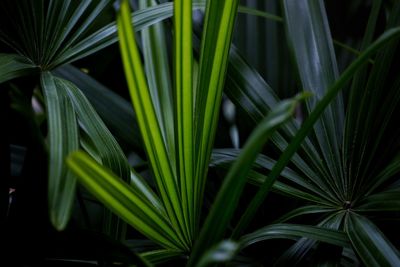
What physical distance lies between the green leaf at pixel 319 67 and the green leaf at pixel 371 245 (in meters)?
0.07

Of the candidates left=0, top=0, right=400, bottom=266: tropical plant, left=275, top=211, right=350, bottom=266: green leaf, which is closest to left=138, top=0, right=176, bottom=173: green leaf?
left=0, top=0, right=400, bottom=266: tropical plant

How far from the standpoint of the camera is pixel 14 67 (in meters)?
0.65

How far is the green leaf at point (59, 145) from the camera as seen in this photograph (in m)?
0.45

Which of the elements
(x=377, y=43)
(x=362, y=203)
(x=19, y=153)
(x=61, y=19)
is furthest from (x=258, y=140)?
(x=19, y=153)

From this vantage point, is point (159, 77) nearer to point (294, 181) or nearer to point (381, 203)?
point (294, 181)

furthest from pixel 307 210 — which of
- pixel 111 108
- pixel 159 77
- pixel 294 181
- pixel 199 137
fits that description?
pixel 111 108

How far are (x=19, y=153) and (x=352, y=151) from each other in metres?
0.56

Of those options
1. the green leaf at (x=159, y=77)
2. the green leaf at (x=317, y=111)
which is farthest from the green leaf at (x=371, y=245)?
the green leaf at (x=159, y=77)

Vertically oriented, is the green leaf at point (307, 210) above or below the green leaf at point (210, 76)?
below

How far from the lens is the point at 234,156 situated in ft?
2.65

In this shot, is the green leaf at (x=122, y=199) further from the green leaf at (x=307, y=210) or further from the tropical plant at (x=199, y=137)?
the green leaf at (x=307, y=210)

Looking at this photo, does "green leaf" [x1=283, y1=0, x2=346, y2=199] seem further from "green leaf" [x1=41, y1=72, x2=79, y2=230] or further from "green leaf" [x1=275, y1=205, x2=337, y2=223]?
"green leaf" [x1=41, y1=72, x2=79, y2=230]

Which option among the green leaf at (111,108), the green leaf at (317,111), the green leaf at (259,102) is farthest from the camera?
the green leaf at (111,108)

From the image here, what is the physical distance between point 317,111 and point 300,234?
17 cm
